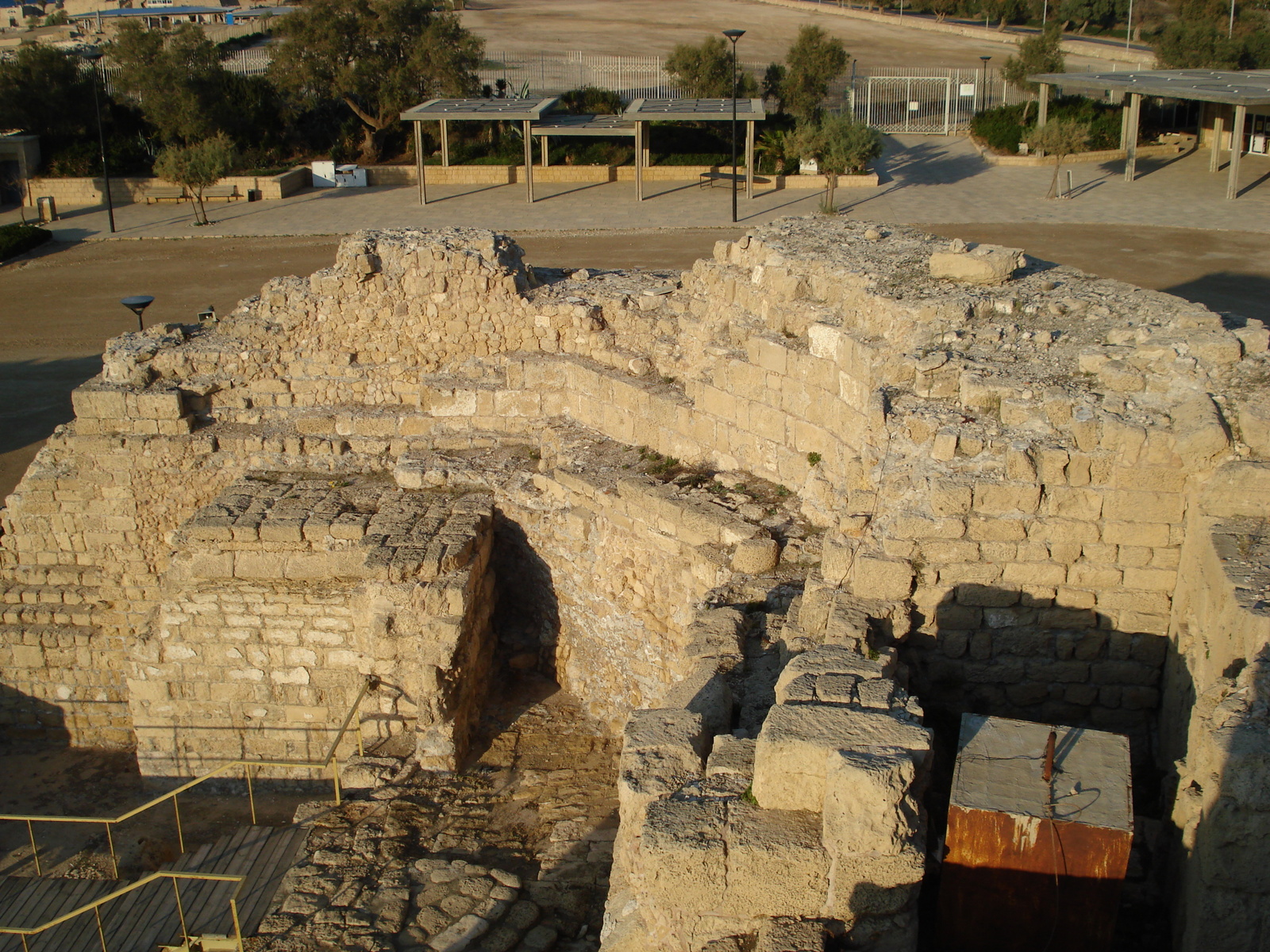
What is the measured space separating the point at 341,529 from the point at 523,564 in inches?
58.2

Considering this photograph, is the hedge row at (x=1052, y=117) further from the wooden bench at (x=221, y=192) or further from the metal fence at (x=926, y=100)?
the wooden bench at (x=221, y=192)

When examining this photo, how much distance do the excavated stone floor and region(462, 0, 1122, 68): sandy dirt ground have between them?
38932 mm

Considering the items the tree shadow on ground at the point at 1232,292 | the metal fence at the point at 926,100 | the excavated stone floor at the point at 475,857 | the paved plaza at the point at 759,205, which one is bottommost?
the excavated stone floor at the point at 475,857

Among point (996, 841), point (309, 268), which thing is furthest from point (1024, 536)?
point (309, 268)

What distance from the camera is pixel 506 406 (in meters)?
9.79

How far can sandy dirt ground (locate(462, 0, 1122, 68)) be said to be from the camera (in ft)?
143

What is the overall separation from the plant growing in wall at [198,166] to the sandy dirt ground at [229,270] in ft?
7.03

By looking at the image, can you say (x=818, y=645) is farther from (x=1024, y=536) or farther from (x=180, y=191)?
(x=180, y=191)

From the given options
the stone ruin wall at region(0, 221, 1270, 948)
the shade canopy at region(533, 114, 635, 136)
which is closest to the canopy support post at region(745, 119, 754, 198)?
the shade canopy at region(533, 114, 635, 136)

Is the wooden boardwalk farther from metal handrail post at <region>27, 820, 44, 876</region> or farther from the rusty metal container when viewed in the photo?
the rusty metal container

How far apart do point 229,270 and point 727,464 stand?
15.3 meters

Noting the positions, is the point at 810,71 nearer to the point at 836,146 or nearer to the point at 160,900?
the point at 836,146

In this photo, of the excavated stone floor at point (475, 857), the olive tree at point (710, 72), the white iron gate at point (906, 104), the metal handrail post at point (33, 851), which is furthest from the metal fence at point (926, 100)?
the metal handrail post at point (33, 851)

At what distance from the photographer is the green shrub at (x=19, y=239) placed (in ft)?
73.8
